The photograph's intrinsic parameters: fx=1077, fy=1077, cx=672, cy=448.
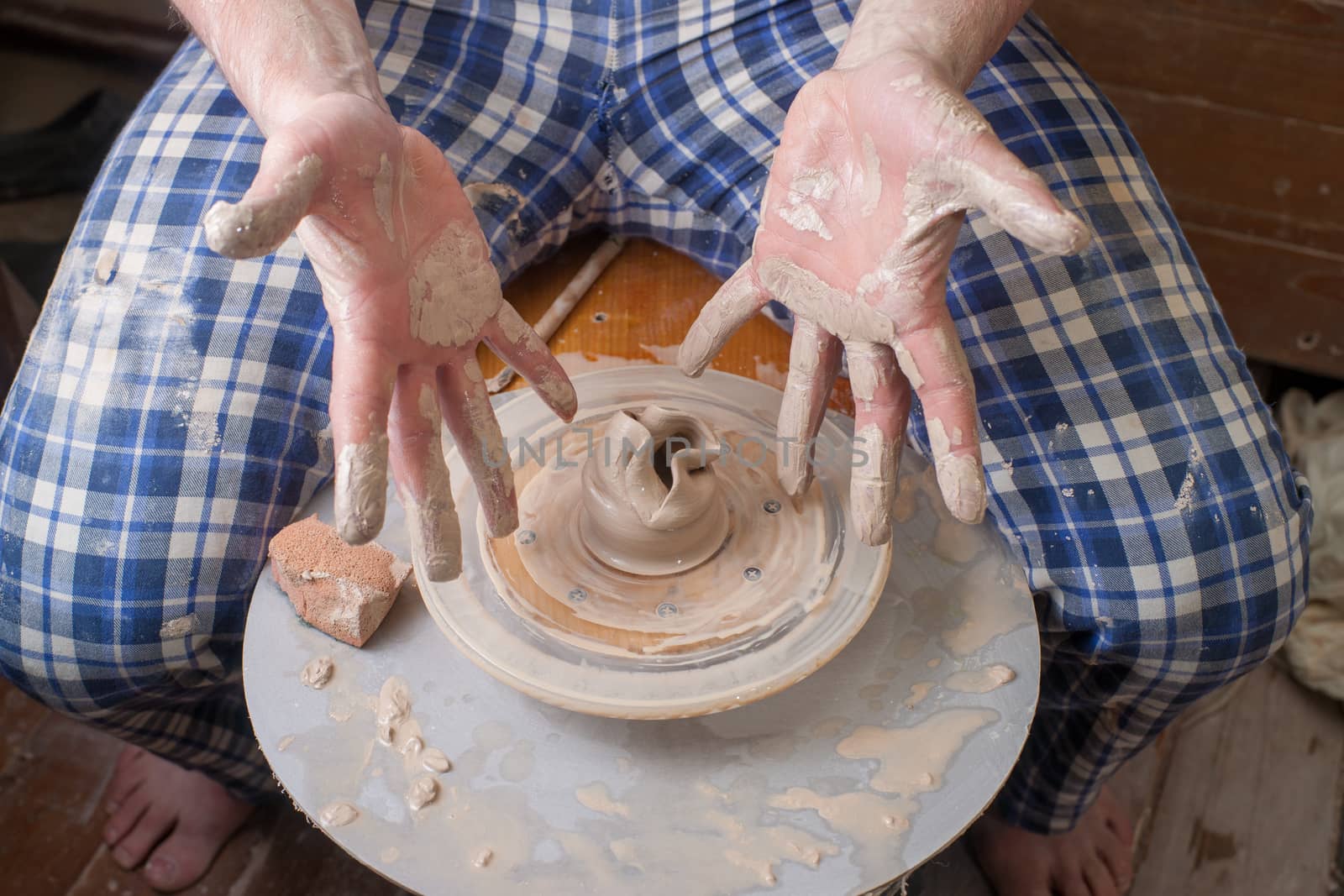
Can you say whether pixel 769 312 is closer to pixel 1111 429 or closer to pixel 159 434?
pixel 1111 429

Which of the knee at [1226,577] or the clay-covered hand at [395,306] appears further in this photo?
the knee at [1226,577]

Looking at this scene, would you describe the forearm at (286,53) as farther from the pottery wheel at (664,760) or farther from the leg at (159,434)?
the pottery wheel at (664,760)

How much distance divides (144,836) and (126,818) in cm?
5

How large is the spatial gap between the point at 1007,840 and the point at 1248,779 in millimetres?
554

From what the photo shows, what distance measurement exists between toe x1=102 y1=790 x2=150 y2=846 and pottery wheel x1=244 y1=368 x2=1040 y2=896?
77 centimetres

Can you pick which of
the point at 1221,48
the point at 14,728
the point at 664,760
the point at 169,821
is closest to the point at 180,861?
the point at 169,821

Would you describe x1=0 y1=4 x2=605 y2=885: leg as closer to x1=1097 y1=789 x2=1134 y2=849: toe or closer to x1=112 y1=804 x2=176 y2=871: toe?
x1=112 y1=804 x2=176 y2=871: toe

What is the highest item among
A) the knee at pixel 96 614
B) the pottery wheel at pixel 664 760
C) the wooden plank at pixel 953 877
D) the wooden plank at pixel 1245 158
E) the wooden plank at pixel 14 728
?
the wooden plank at pixel 1245 158

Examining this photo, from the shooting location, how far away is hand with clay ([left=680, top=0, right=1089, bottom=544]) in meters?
1.09

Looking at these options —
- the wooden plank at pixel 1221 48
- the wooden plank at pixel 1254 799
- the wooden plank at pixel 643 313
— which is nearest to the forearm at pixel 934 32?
the wooden plank at pixel 643 313

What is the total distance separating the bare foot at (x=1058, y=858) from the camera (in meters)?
1.75

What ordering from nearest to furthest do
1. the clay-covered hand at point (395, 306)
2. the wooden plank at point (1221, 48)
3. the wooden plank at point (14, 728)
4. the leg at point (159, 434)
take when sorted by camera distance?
the clay-covered hand at point (395, 306)
the leg at point (159, 434)
the wooden plank at point (14, 728)
the wooden plank at point (1221, 48)

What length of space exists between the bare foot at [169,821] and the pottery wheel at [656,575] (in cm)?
89

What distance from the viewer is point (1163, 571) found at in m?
1.31
